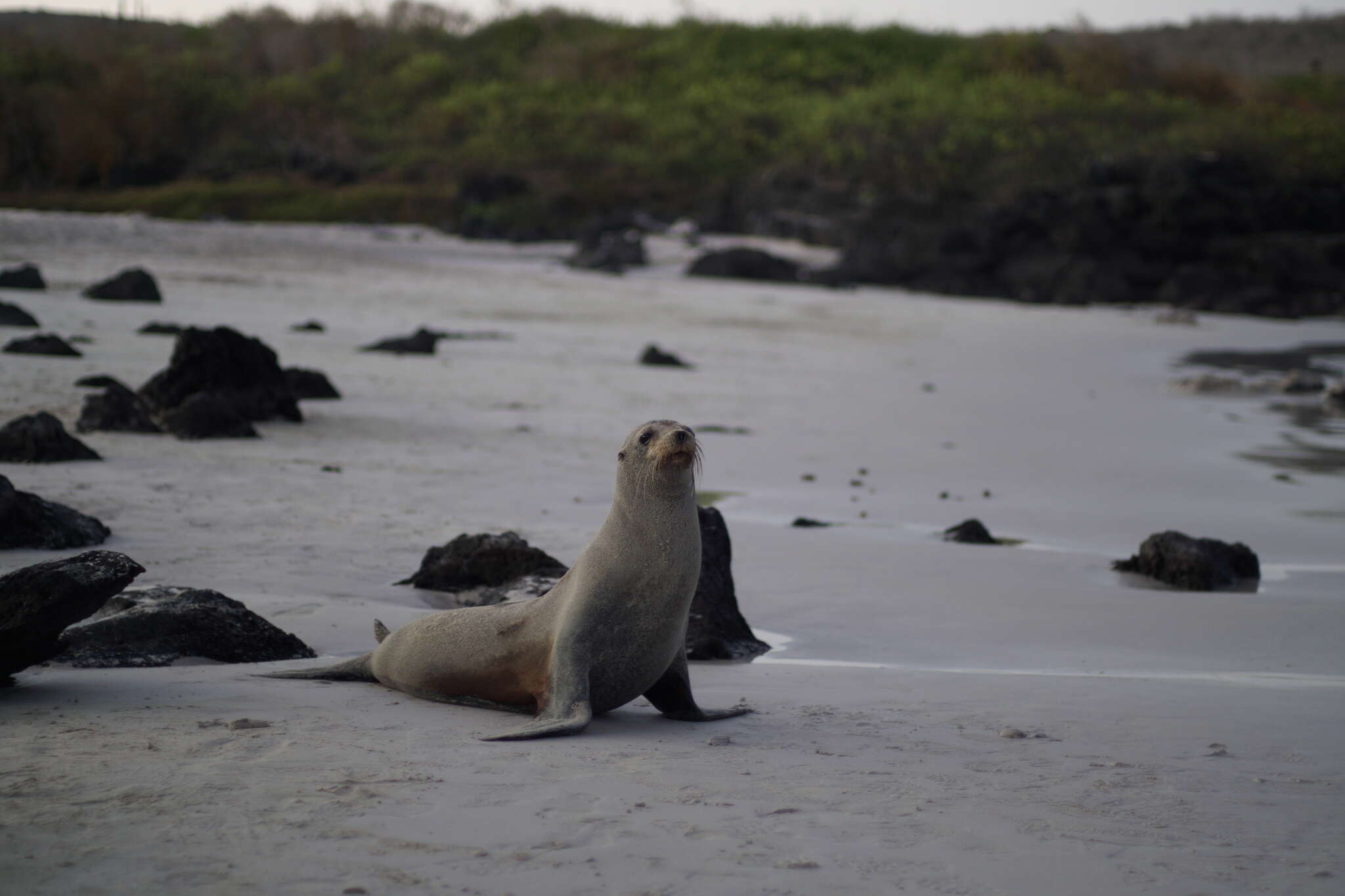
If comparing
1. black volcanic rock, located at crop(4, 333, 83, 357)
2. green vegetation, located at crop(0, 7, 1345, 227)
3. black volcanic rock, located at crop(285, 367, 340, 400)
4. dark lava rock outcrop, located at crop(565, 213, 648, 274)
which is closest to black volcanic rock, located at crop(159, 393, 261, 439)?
black volcanic rock, located at crop(285, 367, 340, 400)

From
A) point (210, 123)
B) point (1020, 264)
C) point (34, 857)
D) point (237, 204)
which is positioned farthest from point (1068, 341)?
point (210, 123)

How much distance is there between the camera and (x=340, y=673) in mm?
4676

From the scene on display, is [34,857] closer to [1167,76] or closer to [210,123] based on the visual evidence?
[210,123]

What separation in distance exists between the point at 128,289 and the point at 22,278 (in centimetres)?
135

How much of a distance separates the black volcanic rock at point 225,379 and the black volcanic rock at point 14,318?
13.5 feet

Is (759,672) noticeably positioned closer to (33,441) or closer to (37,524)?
(37,524)

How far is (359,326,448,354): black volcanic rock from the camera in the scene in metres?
14.4

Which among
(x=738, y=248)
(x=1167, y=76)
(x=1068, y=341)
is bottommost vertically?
(x=1068, y=341)

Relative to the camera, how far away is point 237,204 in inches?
1339

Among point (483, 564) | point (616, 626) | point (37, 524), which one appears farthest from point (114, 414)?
point (616, 626)

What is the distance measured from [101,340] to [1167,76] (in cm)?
4153

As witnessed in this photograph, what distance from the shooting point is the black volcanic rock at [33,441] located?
7805 mm

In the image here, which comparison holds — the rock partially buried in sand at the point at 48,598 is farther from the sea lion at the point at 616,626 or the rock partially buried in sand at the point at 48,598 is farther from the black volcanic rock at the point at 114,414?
the black volcanic rock at the point at 114,414

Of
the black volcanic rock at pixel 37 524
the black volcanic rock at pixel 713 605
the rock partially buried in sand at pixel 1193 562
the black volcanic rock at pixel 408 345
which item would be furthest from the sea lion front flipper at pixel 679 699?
the black volcanic rock at pixel 408 345
